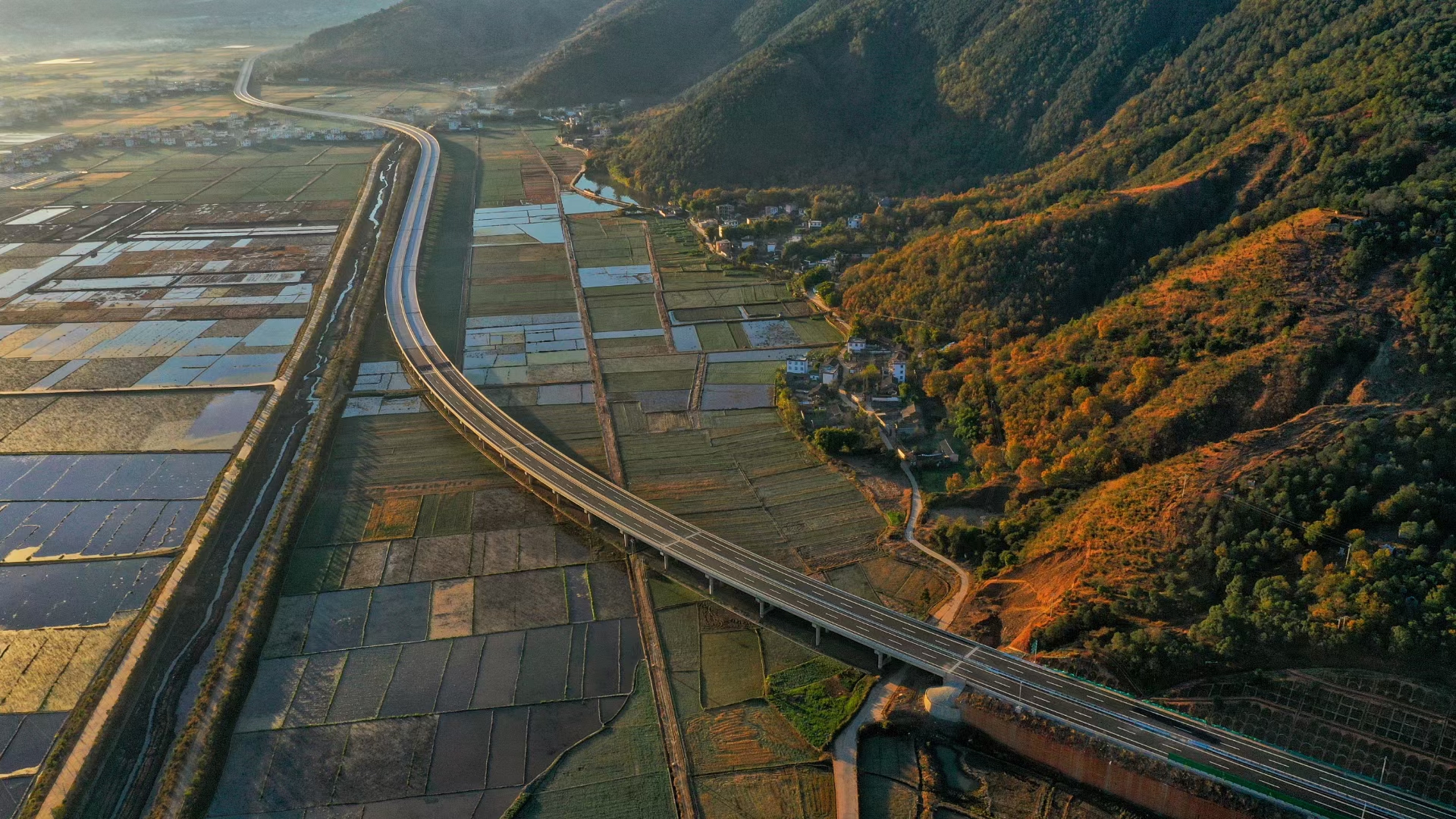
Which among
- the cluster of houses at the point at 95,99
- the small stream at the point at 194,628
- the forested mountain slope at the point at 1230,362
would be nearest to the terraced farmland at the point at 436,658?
the small stream at the point at 194,628

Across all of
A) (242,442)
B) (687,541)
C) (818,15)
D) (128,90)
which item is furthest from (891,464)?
(128,90)

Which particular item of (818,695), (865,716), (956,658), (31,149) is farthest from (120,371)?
(31,149)

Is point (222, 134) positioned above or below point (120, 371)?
above

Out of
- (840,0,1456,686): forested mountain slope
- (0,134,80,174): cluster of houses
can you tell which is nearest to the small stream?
(840,0,1456,686): forested mountain slope

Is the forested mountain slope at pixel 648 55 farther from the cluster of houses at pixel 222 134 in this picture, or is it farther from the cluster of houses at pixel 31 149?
the cluster of houses at pixel 31 149

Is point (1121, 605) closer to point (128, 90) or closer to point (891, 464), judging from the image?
point (891, 464)

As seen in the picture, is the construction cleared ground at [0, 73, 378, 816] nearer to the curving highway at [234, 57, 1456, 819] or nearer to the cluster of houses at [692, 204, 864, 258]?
the curving highway at [234, 57, 1456, 819]

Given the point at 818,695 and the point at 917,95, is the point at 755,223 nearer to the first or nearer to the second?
the point at 917,95

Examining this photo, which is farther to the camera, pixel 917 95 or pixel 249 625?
pixel 917 95
